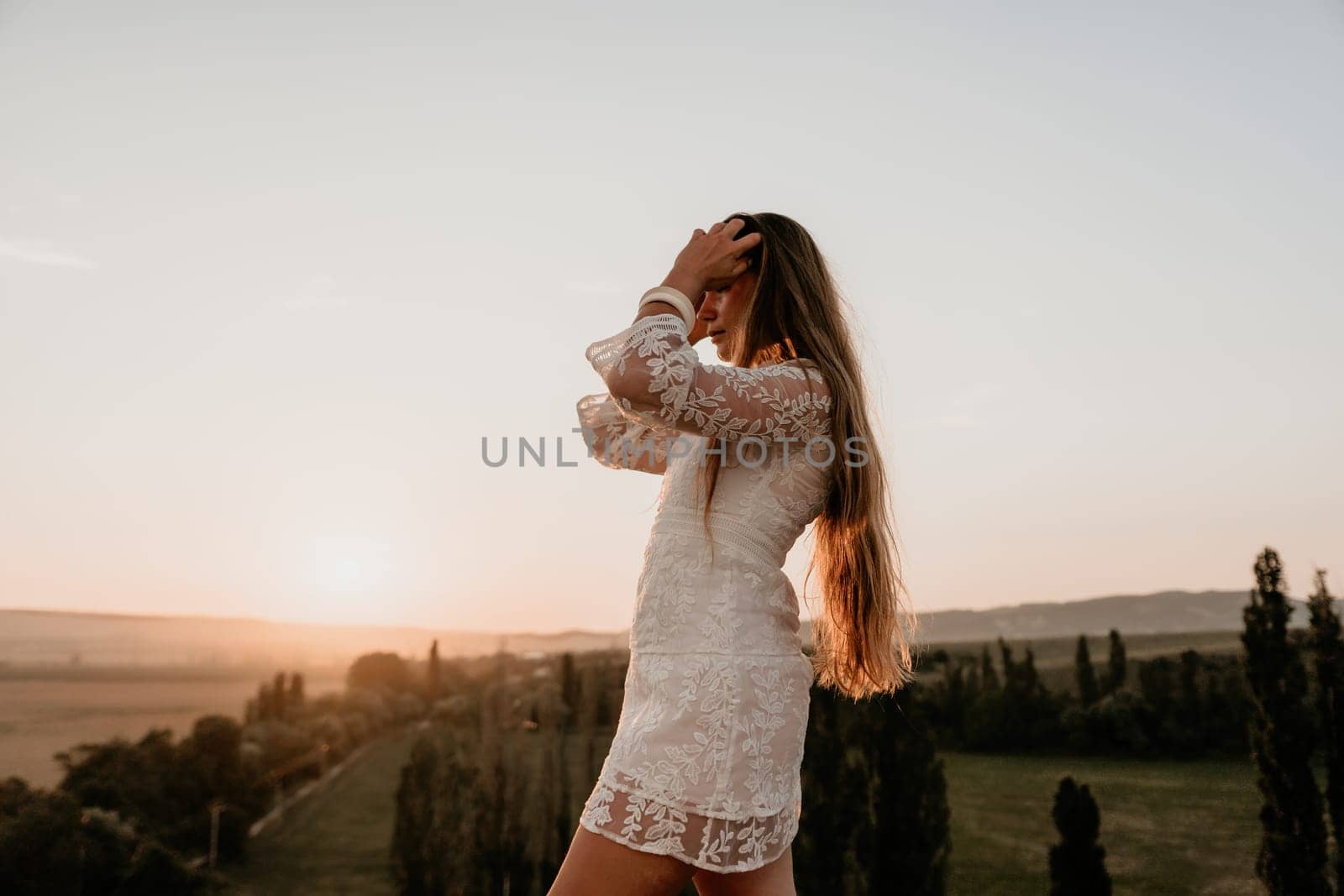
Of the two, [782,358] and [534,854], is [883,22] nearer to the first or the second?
[782,358]

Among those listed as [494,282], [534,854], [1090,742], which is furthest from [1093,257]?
[534,854]

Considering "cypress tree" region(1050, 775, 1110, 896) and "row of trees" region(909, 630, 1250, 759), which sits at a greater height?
"row of trees" region(909, 630, 1250, 759)

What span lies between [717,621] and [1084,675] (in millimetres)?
11774

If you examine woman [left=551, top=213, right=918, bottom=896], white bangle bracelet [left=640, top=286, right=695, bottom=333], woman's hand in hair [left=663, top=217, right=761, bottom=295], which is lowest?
woman [left=551, top=213, right=918, bottom=896]

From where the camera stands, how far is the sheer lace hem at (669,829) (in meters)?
1.28

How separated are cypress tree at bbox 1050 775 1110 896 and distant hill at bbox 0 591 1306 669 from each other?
1.93m

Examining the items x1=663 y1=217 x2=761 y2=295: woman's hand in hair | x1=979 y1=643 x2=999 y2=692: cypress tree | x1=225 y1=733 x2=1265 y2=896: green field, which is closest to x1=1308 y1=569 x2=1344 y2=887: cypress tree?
x1=225 y1=733 x2=1265 y2=896: green field

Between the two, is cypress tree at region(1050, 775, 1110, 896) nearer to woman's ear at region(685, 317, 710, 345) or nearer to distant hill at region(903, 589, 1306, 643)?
distant hill at region(903, 589, 1306, 643)

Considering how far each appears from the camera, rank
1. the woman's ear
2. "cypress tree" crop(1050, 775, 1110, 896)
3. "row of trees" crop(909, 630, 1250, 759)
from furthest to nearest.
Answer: "row of trees" crop(909, 630, 1250, 759)
"cypress tree" crop(1050, 775, 1110, 896)
the woman's ear

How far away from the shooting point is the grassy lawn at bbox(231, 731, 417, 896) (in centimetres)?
1090

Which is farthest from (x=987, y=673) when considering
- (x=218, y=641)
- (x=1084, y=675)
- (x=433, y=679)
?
(x=218, y=641)

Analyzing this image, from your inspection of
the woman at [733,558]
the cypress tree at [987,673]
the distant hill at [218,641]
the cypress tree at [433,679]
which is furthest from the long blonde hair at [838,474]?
the cypress tree at [433,679]

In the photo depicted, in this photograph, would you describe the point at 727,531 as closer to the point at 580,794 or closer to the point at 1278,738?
the point at 1278,738

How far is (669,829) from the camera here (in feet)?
4.24
